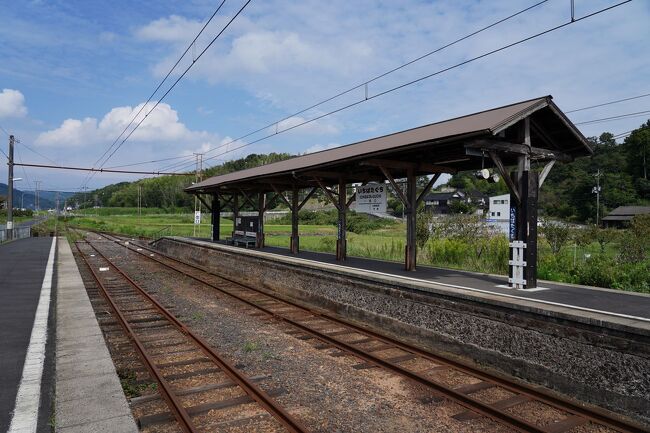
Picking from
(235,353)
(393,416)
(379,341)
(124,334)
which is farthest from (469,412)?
(124,334)

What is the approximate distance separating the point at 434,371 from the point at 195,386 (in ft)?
10.6

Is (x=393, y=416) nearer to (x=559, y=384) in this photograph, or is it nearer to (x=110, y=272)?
(x=559, y=384)

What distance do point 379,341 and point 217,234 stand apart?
18.3 m

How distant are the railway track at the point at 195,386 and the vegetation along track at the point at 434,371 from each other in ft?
5.97

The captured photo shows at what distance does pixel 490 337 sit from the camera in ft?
23.2

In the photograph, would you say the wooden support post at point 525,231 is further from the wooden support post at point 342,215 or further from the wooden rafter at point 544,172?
the wooden support post at point 342,215

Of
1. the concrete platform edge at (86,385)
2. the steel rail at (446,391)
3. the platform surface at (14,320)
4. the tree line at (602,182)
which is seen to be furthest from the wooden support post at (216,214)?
the tree line at (602,182)

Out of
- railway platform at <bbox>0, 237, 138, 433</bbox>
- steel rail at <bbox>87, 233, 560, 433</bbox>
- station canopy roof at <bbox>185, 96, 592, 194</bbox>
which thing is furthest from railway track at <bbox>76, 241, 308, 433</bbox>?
station canopy roof at <bbox>185, 96, 592, 194</bbox>

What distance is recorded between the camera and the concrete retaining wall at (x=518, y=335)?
5.34 meters

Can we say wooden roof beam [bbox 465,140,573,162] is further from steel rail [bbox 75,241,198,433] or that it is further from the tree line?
the tree line

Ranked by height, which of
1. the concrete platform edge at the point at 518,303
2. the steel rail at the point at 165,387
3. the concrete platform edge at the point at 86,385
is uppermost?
the concrete platform edge at the point at 518,303

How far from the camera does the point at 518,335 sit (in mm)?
6645

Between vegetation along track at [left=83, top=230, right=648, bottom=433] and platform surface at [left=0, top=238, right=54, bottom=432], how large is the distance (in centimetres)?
420

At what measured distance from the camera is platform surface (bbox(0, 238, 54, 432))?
504 cm
